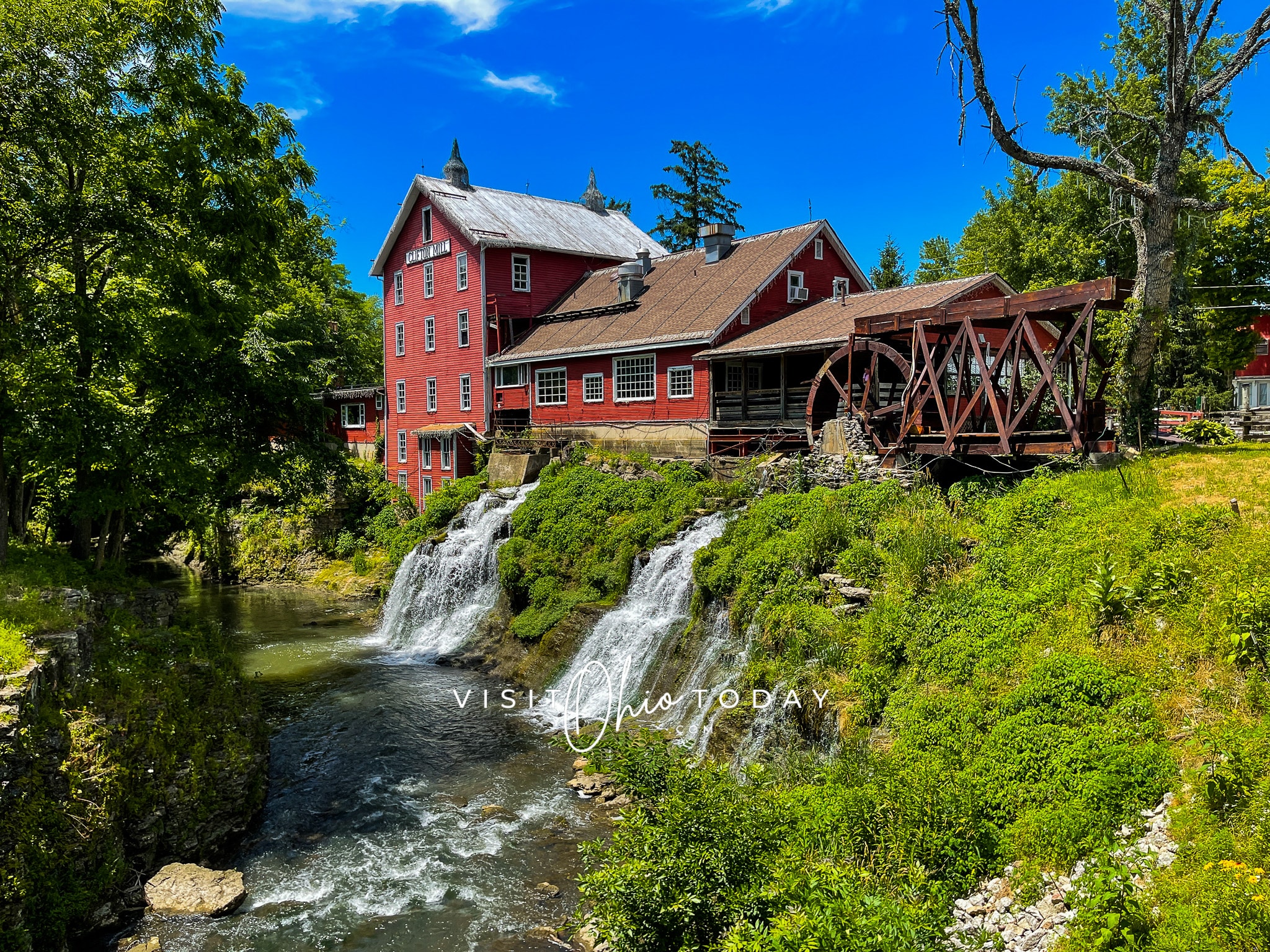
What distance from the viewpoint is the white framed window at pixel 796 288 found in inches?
1120

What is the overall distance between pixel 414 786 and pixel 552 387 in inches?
823

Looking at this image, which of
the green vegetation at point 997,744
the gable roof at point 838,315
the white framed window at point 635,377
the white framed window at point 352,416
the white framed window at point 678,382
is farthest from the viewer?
the white framed window at point 352,416

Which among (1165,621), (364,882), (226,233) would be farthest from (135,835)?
(1165,621)

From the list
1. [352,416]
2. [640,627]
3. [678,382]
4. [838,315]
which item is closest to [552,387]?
[678,382]

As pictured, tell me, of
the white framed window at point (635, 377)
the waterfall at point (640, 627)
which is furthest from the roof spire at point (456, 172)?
the waterfall at point (640, 627)

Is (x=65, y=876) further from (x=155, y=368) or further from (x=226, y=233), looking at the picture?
(x=226, y=233)

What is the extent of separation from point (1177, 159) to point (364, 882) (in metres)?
20.1

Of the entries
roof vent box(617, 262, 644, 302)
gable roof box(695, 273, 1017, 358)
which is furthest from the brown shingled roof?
gable roof box(695, 273, 1017, 358)

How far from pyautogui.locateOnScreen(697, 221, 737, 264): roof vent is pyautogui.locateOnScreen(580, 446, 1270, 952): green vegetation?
1980 cm

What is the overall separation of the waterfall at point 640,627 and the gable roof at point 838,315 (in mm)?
6869

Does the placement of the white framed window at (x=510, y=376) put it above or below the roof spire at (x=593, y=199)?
below

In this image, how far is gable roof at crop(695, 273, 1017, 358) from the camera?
23.1 meters

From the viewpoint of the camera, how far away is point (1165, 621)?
9930 millimetres

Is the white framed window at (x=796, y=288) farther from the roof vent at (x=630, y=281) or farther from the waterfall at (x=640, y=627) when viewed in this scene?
the waterfall at (x=640, y=627)
